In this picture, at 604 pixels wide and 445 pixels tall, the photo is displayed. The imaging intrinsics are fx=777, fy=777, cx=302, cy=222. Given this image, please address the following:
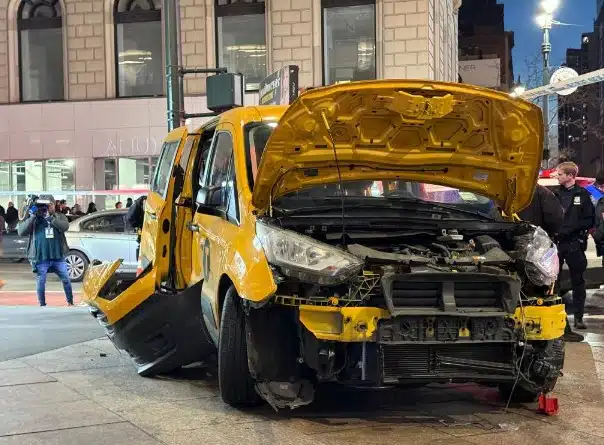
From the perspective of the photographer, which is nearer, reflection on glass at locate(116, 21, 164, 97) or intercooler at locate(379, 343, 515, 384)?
intercooler at locate(379, 343, 515, 384)

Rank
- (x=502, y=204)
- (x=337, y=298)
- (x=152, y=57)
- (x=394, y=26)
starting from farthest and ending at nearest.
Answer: (x=152, y=57) → (x=394, y=26) → (x=502, y=204) → (x=337, y=298)

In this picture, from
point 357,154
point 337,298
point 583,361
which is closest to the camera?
point 337,298

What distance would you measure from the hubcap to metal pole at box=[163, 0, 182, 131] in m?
5.80

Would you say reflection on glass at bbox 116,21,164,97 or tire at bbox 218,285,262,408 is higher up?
reflection on glass at bbox 116,21,164,97

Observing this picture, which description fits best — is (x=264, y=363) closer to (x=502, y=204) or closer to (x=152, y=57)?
(x=502, y=204)

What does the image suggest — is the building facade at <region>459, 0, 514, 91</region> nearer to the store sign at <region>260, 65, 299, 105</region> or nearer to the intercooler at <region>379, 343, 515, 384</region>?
the store sign at <region>260, 65, 299, 105</region>

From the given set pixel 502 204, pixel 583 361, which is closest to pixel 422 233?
pixel 502 204

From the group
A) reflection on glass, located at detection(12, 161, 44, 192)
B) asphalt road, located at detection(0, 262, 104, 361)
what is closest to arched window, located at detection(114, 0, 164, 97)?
reflection on glass, located at detection(12, 161, 44, 192)

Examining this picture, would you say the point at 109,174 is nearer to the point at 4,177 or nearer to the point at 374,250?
the point at 4,177

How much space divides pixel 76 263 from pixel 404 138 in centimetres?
1172

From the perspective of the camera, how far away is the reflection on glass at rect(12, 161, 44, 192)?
2569 cm

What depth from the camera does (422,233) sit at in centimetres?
537

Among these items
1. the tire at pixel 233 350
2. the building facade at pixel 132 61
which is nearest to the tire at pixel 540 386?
the tire at pixel 233 350

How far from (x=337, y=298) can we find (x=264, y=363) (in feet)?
2.25
